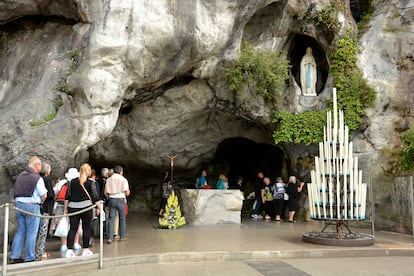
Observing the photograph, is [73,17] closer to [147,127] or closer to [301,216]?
[147,127]

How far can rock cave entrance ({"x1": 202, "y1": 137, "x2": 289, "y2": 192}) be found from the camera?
1927cm

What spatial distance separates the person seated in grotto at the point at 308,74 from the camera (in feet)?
49.5

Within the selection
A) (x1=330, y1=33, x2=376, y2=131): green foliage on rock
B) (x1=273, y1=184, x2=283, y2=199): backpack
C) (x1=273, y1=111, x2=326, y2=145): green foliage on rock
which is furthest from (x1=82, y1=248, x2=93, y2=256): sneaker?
(x1=330, y1=33, x2=376, y2=131): green foliage on rock

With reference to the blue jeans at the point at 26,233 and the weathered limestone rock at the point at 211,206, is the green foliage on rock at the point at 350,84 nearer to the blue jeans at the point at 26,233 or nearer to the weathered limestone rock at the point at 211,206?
the weathered limestone rock at the point at 211,206

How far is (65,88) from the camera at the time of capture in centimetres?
1009

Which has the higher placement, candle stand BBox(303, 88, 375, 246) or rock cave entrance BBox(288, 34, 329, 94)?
rock cave entrance BBox(288, 34, 329, 94)

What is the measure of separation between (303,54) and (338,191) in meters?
8.41

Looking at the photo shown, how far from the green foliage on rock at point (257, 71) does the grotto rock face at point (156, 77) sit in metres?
0.40

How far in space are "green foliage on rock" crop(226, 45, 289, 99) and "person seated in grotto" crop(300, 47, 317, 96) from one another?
5.80 feet

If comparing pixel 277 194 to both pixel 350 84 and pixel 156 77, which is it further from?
pixel 156 77

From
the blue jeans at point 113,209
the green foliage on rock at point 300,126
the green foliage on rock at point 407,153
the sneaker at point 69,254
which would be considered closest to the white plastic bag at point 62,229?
the sneaker at point 69,254

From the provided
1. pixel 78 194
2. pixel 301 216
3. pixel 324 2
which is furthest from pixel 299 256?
pixel 324 2

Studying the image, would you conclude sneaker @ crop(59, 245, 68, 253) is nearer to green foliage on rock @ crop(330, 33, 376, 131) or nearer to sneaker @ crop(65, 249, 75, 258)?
sneaker @ crop(65, 249, 75, 258)

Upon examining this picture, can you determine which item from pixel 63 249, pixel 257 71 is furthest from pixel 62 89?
pixel 257 71
